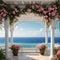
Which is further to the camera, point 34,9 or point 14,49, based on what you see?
point 14,49

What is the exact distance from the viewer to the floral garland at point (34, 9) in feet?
47.5

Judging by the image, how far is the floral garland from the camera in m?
14.5

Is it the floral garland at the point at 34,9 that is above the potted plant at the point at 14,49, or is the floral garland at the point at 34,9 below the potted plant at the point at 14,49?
above

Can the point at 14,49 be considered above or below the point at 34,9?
below

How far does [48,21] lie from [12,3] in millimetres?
2403

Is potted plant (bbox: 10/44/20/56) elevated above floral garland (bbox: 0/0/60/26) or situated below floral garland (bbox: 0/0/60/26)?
below

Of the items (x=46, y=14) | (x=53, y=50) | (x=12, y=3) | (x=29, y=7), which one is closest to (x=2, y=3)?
(x=12, y=3)

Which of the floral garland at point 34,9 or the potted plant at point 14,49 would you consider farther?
the potted plant at point 14,49

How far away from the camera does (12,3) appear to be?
14.7 metres

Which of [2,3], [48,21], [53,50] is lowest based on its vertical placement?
[53,50]

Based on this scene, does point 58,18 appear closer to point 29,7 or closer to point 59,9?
point 59,9

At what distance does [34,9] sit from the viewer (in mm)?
14789

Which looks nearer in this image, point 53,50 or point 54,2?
point 54,2

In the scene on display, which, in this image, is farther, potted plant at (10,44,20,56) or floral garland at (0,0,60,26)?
potted plant at (10,44,20,56)
